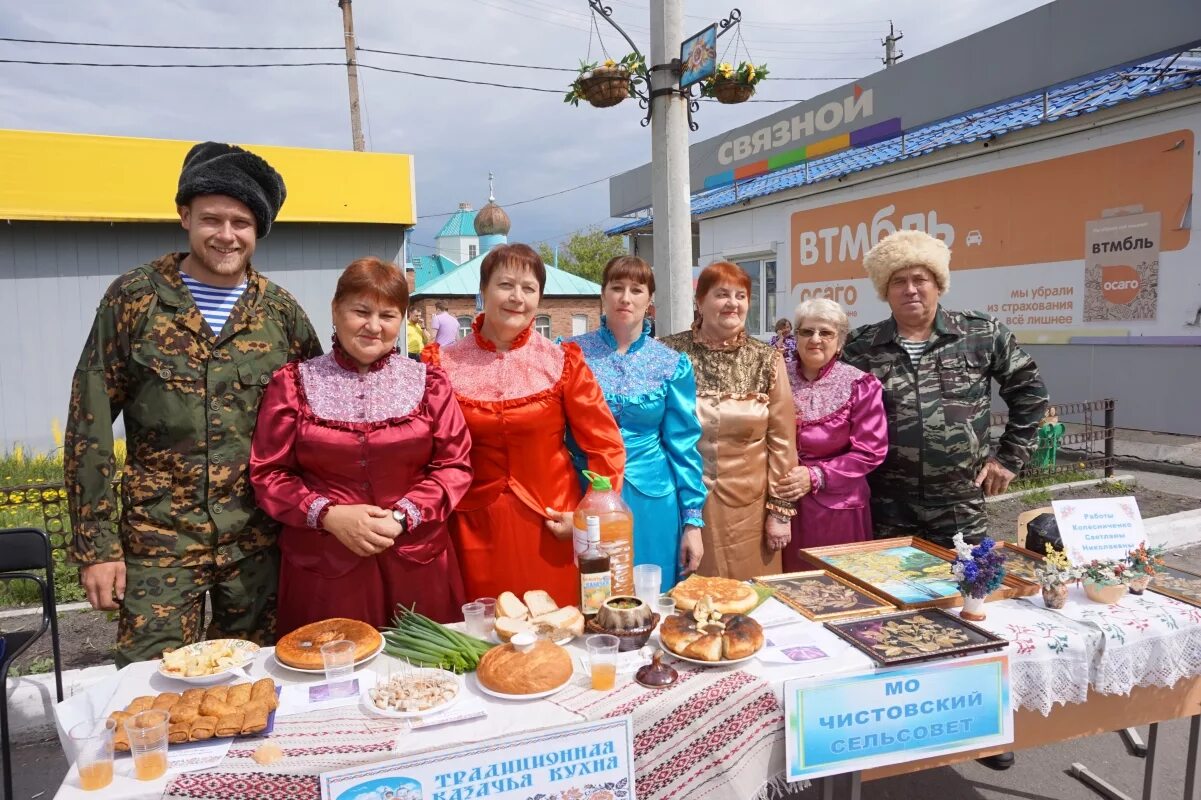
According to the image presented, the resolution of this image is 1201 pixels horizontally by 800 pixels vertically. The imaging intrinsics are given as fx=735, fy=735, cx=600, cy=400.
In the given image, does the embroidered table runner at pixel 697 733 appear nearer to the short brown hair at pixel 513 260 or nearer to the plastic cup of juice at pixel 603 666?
the plastic cup of juice at pixel 603 666

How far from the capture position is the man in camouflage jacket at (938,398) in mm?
2977

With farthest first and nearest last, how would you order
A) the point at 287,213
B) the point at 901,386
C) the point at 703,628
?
the point at 287,213
the point at 901,386
the point at 703,628

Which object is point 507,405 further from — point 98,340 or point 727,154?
point 727,154

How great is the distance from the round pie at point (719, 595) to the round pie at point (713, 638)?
0.25ft

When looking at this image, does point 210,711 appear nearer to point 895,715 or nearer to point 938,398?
point 895,715

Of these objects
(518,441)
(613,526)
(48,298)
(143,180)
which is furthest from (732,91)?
(48,298)

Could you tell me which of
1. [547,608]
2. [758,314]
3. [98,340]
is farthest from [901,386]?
[758,314]

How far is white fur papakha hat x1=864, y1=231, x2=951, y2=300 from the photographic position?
298 centimetres

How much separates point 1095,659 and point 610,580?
4.71ft

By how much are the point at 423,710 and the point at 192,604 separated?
3.56 ft

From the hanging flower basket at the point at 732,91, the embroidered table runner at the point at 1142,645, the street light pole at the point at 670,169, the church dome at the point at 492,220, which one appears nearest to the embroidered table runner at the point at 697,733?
the embroidered table runner at the point at 1142,645

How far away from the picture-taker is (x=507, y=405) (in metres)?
2.60

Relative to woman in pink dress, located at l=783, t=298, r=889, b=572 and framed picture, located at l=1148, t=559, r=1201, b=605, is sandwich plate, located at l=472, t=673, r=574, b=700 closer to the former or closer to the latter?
woman in pink dress, located at l=783, t=298, r=889, b=572

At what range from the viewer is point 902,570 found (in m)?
2.59
